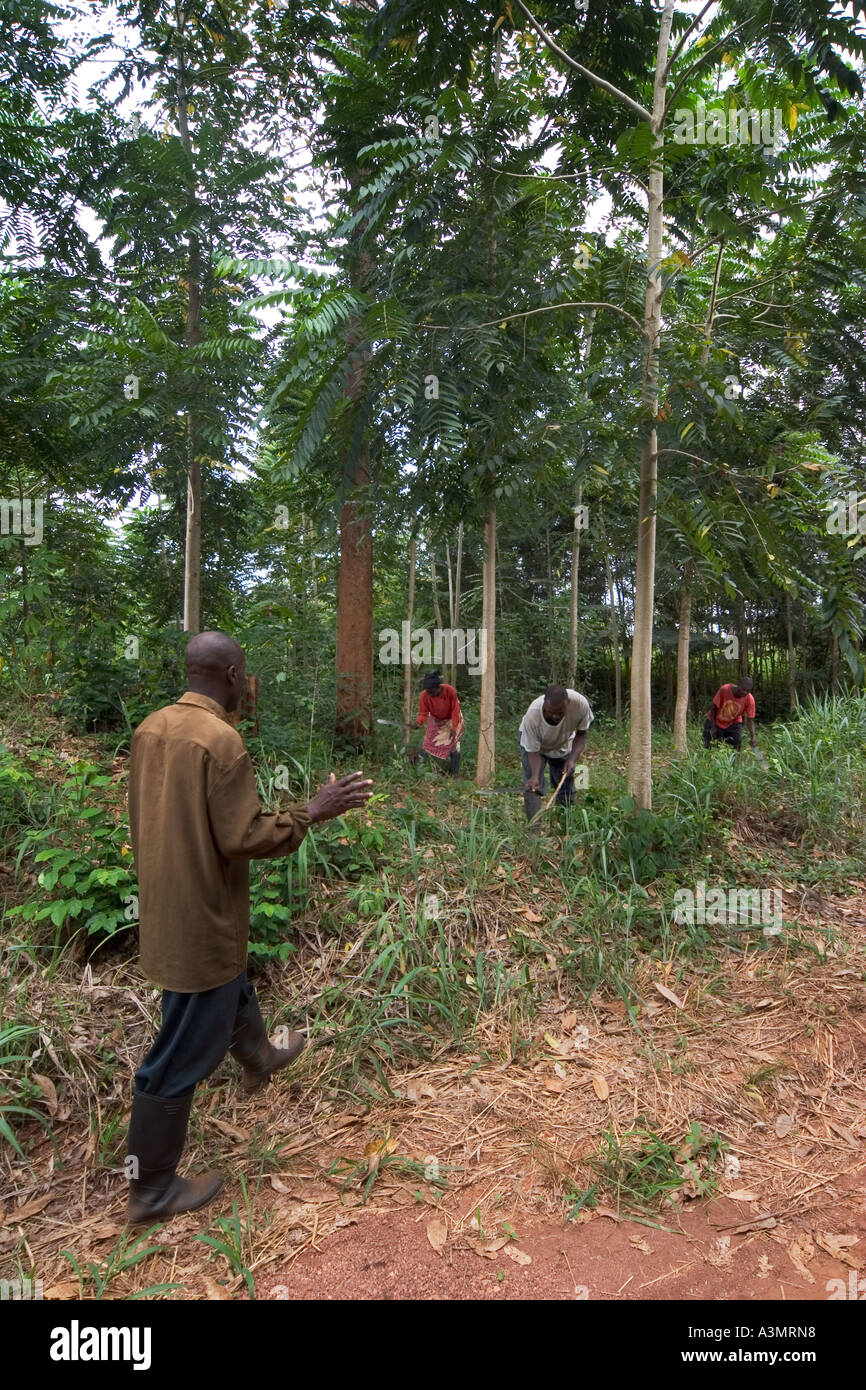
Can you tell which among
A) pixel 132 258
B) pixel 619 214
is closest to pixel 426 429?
pixel 619 214

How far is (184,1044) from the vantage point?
2.35 metres

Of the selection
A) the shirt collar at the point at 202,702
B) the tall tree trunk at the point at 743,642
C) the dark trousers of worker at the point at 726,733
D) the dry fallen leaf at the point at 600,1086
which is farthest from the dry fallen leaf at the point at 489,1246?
the tall tree trunk at the point at 743,642

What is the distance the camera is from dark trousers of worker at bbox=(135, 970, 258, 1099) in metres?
2.33

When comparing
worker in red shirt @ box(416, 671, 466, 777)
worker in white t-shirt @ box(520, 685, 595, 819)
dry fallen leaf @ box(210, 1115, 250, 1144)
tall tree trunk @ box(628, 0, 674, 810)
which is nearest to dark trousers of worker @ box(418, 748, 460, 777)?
worker in red shirt @ box(416, 671, 466, 777)

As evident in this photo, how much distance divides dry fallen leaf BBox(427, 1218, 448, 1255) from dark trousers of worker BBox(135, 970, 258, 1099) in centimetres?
88

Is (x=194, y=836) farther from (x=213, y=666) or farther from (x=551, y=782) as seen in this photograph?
(x=551, y=782)

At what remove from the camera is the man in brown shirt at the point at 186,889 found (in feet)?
7.50

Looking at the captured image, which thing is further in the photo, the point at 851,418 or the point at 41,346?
the point at 851,418

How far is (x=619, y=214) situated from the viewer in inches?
202

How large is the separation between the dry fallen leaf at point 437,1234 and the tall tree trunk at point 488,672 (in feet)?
12.7

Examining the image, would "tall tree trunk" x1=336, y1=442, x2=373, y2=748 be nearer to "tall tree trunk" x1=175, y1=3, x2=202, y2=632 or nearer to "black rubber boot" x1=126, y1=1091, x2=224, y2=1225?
"tall tree trunk" x1=175, y1=3, x2=202, y2=632

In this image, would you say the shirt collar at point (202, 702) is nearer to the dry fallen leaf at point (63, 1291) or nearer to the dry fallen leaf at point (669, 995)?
the dry fallen leaf at point (63, 1291)

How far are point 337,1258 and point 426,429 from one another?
3786 mm

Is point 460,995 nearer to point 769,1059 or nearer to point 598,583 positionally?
point 769,1059
